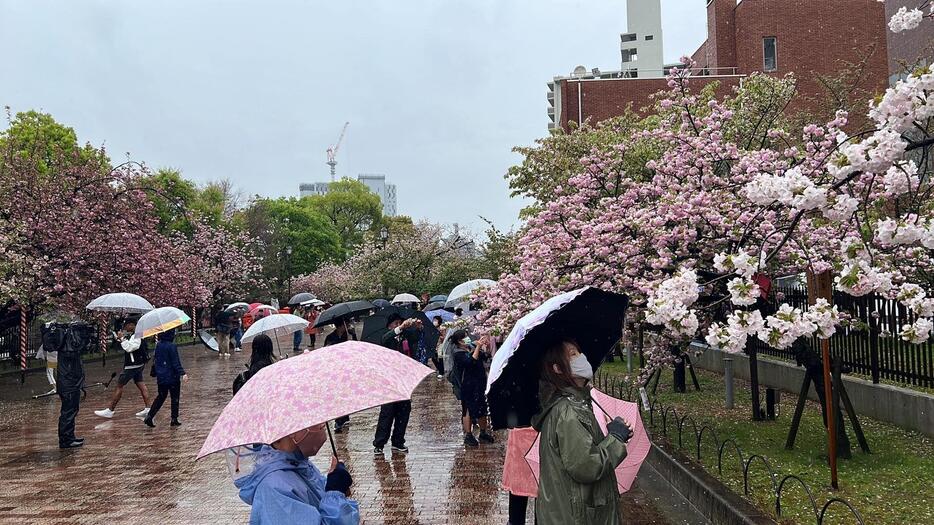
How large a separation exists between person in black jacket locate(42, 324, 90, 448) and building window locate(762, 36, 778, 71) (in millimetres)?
37459

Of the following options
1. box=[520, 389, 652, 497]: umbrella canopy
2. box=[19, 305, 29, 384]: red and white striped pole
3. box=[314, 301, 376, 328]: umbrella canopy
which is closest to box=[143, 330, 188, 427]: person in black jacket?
box=[314, 301, 376, 328]: umbrella canopy

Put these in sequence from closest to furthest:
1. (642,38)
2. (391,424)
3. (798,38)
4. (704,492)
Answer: (704,492)
(391,424)
(798,38)
(642,38)

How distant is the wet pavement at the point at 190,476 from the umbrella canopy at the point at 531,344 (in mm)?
3162

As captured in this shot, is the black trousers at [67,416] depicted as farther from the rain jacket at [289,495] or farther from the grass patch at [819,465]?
the rain jacket at [289,495]

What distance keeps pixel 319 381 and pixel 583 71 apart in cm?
4998

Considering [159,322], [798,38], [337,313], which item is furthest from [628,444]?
[798,38]

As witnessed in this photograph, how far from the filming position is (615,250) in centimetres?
978

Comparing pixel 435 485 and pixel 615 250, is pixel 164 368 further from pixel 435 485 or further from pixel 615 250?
pixel 615 250

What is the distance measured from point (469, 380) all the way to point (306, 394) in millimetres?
7288

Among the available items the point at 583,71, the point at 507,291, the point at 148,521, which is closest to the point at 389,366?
the point at 148,521

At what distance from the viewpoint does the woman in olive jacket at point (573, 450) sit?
383 centimetres

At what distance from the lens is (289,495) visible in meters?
3.28

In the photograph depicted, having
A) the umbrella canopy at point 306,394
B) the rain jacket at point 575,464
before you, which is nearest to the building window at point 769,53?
the rain jacket at point 575,464

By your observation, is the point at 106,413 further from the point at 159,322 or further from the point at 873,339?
the point at 873,339
